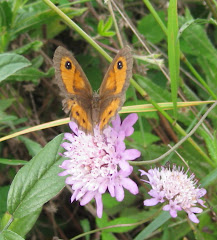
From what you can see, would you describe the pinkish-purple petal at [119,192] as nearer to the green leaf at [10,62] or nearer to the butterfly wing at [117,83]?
Result: the butterfly wing at [117,83]

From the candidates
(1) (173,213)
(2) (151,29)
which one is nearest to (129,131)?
(1) (173,213)

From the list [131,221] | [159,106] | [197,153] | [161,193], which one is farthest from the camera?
[197,153]

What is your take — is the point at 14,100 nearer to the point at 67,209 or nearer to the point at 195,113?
the point at 67,209

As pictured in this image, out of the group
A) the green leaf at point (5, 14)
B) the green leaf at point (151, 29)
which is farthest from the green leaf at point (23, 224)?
the green leaf at point (151, 29)

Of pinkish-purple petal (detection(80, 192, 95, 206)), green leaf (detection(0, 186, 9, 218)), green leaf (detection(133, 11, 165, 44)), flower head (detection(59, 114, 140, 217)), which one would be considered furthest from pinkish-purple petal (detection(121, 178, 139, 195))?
green leaf (detection(133, 11, 165, 44))

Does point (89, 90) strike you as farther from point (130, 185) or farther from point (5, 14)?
point (5, 14)

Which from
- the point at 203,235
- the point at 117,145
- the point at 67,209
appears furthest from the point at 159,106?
the point at 67,209

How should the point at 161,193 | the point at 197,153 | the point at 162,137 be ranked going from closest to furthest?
the point at 161,193
the point at 197,153
the point at 162,137
